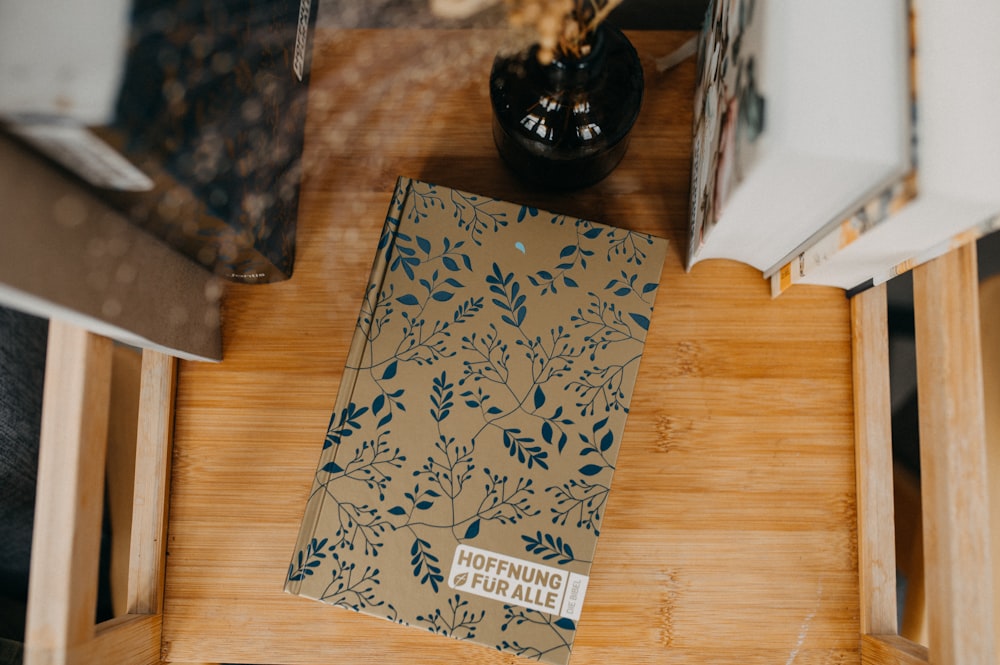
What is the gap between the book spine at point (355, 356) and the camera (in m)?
0.54

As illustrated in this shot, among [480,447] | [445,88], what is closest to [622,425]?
[480,447]

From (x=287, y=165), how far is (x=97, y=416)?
293 millimetres

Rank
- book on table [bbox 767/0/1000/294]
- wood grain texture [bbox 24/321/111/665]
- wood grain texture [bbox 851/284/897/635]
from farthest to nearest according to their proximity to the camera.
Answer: wood grain texture [bbox 851/284/897/635], wood grain texture [bbox 24/321/111/665], book on table [bbox 767/0/1000/294]

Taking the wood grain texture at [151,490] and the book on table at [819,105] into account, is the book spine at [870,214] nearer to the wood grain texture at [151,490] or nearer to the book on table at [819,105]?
the book on table at [819,105]

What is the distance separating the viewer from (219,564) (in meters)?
0.64

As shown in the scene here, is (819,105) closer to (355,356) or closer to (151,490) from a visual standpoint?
(355,356)

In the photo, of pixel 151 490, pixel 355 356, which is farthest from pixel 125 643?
pixel 355 356

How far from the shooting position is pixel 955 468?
50cm

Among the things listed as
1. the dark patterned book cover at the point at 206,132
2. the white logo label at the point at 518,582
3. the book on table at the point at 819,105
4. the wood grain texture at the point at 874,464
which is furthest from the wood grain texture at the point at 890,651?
the dark patterned book cover at the point at 206,132

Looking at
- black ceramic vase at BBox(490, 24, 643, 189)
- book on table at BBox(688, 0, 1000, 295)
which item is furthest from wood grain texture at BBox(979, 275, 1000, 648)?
black ceramic vase at BBox(490, 24, 643, 189)

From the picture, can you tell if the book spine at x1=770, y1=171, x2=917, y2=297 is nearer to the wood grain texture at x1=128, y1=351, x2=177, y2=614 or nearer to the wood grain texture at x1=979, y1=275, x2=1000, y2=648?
the wood grain texture at x1=979, y1=275, x2=1000, y2=648

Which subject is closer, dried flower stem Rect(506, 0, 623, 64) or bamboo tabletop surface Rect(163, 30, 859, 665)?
dried flower stem Rect(506, 0, 623, 64)

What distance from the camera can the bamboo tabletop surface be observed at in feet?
2.05

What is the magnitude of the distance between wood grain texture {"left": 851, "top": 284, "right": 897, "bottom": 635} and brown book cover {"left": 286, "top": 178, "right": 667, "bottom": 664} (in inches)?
9.5
